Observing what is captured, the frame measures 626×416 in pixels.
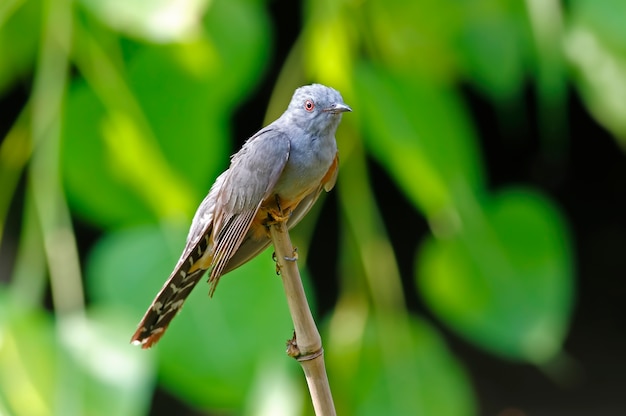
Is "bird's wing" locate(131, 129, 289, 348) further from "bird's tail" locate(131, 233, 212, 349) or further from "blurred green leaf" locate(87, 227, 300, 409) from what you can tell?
"blurred green leaf" locate(87, 227, 300, 409)

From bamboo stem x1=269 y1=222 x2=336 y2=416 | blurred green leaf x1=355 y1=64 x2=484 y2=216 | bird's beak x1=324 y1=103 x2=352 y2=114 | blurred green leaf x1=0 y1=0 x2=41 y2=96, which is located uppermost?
blurred green leaf x1=0 y1=0 x2=41 y2=96

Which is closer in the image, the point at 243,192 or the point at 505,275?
the point at 243,192

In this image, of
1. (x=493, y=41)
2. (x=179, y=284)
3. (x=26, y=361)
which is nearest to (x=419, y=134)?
(x=493, y=41)

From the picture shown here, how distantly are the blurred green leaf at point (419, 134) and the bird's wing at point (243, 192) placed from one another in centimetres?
→ 40

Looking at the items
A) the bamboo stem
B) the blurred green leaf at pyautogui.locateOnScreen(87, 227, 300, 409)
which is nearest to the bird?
the bamboo stem

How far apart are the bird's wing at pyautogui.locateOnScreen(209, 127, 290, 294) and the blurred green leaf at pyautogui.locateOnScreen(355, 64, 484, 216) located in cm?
40

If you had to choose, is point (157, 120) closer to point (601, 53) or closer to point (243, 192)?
point (243, 192)

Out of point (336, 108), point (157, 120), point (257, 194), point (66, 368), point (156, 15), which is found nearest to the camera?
point (257, 194)

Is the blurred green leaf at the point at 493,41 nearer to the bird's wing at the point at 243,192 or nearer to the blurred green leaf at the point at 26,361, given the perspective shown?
the bird's wing at the point at 243,192

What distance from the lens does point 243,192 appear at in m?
0.83

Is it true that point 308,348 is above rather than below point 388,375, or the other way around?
below

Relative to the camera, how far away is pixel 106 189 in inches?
51.1

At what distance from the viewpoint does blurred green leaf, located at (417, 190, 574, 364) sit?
1312 mm

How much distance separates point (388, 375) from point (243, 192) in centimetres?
58
